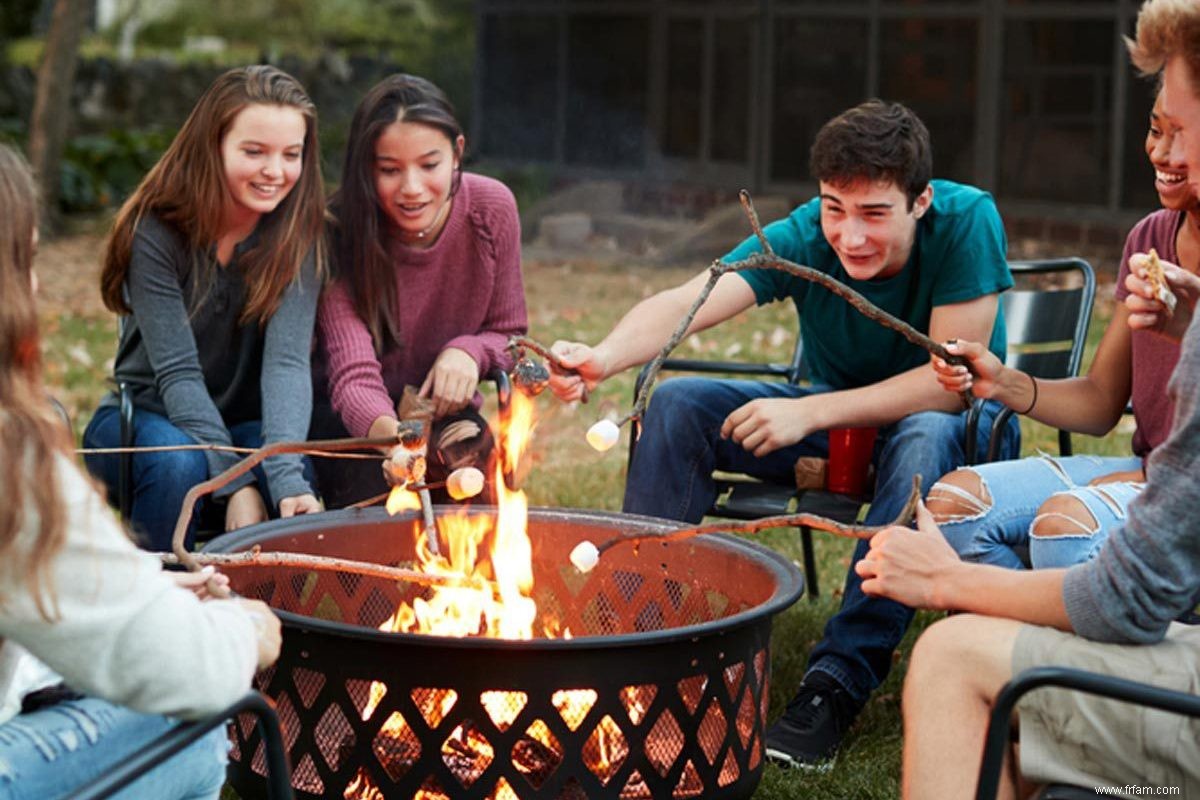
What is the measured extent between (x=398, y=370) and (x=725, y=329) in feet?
16.5

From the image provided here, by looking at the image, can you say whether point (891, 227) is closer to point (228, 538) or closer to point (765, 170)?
point (228, 538)

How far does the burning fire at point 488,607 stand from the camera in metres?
2.73

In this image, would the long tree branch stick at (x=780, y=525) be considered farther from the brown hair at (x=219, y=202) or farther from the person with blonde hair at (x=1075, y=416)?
the brown hair at (x=219, y=202)

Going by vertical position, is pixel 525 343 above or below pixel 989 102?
below

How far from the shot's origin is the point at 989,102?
11.8m

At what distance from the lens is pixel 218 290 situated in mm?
3895

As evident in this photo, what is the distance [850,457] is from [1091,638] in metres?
1.55

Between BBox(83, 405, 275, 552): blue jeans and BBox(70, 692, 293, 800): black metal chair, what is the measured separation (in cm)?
156

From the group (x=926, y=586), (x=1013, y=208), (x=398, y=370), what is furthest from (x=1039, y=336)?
(x=1013, y=208)

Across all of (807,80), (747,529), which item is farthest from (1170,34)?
(807,80)

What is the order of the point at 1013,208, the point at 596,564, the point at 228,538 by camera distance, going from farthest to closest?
the point at 1013,208 < the point at 596,564 < the point at 228,538

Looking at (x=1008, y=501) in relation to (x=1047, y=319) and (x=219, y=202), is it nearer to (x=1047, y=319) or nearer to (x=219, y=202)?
(x=1047, y=319)

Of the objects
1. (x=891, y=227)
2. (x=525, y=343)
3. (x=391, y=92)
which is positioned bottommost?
(x=525, y=343)

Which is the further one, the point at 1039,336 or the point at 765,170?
the point at 765,170
